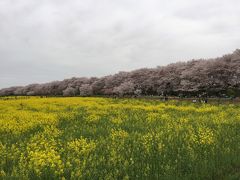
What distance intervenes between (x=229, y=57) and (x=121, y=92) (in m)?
29.8

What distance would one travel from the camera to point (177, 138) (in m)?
14.2

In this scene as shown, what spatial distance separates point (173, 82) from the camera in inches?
3307

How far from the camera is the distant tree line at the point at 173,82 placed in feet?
225

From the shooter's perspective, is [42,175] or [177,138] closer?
[42,175]

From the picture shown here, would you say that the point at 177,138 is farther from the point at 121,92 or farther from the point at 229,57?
the point at 121,92

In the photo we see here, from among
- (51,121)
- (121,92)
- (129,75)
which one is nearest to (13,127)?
(51,121)

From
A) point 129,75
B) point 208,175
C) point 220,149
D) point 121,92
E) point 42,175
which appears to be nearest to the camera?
point 42,175

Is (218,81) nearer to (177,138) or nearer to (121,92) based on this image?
(121,92)

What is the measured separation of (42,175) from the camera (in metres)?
9.19

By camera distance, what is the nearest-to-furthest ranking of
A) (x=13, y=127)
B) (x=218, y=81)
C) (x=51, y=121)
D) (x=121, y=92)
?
(x=13, y=127), (x=51, y=121), (x=218, y=81), (x=121, y=92)

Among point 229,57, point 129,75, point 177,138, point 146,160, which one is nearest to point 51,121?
point 177,138

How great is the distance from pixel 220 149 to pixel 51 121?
35.7ft

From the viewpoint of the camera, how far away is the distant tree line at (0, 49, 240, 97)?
68.5 meters

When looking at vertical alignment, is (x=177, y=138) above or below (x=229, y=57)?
below
